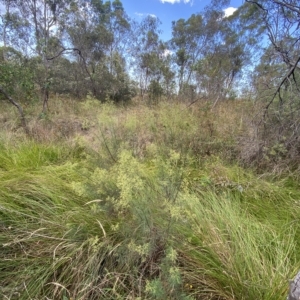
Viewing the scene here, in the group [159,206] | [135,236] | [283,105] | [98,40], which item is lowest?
[135,236]

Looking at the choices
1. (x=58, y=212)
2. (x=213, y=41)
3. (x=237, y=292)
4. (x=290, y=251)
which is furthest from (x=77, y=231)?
(x=213, y=41)

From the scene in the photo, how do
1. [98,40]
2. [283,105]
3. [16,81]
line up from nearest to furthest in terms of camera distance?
[283,105], [16,81], [98,40]

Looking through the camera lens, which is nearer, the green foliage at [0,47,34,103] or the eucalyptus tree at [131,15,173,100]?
the green foliage at [0,47,34,103]

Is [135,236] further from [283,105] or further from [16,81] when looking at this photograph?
[16,81]

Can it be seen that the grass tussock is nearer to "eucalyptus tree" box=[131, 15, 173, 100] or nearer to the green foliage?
the green foliage

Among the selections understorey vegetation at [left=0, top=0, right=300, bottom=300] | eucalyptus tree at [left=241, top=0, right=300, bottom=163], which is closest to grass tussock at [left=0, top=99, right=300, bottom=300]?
understorey vegetation at [left=0, top=0, right=300, bottom=300]

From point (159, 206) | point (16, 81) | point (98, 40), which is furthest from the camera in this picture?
point (98, 40)

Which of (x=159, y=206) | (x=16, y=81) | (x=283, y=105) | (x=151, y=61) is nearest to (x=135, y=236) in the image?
(x=159, y=206)

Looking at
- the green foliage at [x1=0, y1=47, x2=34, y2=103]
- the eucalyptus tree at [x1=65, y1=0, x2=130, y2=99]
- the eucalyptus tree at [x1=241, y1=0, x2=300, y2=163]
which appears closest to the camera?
the eucalyptus tree at [x1=241, y1=0, x2=300, y2=163]

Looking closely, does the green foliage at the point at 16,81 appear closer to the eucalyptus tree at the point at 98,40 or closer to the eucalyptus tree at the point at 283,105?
the eucalyptus tree at the point at 98,40

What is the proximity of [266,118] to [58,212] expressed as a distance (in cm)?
277

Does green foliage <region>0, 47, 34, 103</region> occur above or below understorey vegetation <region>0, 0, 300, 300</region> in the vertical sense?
above

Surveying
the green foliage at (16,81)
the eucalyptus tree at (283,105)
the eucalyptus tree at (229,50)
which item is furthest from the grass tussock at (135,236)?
the eucalyptus tree at (229,50)

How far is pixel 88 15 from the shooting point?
9.78 meters
